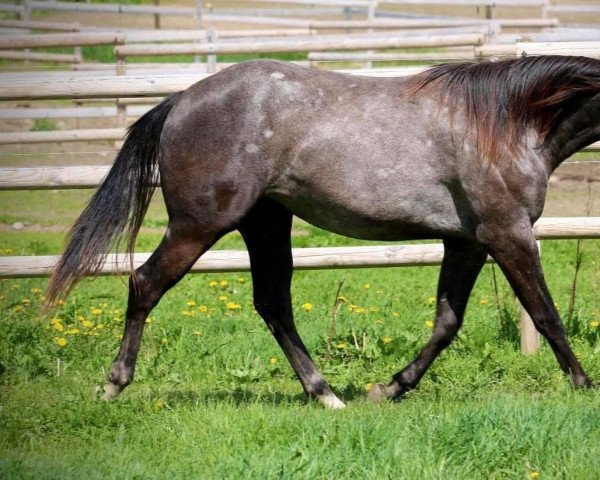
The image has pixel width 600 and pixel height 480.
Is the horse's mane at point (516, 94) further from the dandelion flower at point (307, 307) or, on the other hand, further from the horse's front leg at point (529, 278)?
the dandelion flower at point (307, 307)

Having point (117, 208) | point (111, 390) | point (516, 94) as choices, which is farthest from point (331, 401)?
point (516, 94)

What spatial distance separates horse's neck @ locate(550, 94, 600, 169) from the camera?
5.09 m

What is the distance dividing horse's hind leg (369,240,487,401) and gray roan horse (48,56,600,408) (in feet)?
0.56

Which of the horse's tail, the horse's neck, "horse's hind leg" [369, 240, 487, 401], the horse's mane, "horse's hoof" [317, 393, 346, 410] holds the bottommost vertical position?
"horse's hoof" [317, 393, 346, 410]

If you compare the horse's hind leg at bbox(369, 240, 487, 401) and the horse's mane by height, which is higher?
the horse's mane

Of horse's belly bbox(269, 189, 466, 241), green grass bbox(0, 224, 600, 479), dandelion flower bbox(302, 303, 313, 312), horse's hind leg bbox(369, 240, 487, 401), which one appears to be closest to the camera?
green grass bbox(0, 224, 600, 479)

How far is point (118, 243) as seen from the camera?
17.4 ft

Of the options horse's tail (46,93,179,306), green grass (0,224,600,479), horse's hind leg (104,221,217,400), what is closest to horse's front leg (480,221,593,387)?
green grass (0,224,600,479)

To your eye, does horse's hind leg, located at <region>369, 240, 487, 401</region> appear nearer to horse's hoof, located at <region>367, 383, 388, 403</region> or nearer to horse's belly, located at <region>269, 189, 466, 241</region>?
horse's hoof, located at <region>367, 383, 388, 403</region>

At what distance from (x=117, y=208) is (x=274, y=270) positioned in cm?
94

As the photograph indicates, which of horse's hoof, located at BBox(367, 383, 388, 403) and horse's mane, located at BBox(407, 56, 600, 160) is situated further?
horse's hoof, located at BBox(367, 383, 388, 403)

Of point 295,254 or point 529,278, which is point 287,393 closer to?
point 295,254

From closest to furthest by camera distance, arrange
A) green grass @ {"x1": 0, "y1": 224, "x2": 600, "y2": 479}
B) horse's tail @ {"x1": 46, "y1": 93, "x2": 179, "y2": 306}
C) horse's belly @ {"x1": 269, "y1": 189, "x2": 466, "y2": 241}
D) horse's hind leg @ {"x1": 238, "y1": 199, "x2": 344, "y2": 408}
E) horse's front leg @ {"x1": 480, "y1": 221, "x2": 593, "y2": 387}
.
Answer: green grass @ {"x1": 0, "y1": 224, "x2": 600, "y2": 479}, horse's front leg @ {"x1": 480, "y1": 221, "x2": 593, "y2": 387}, horse's belly @ {"x1": 269, "y1": 189, "x2": 466, "y2": 241}, horse's tail @ {"x1": 46, "y1": 93, "x2": 179, "y2": 306}, horse's hind leg @ {"x1": 238, "y1": 199, "x2": 344, "y2": 408}

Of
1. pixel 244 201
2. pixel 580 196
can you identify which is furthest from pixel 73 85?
pixel 580 196
